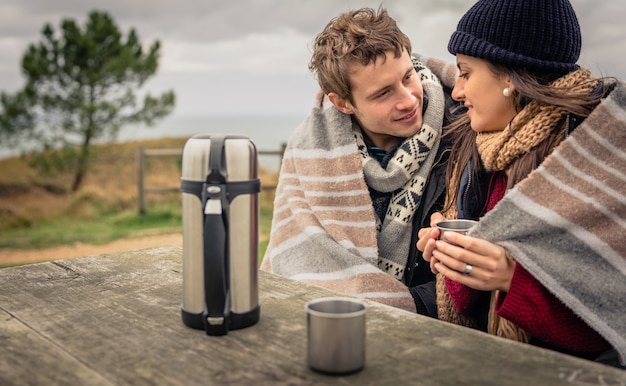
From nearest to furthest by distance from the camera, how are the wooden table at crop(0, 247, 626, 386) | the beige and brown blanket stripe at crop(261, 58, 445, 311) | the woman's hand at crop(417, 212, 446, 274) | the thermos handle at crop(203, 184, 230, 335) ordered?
the wooden table at crop(0, 247, 626, 386) → the thermos handle at crop(203, 184, 230, 335) → the woman's hand at crop(417, 212, 446, 274) → the beige and brown blanket stripe at crop(261, 58, 445, 311)

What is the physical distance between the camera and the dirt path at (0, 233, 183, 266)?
7027mm

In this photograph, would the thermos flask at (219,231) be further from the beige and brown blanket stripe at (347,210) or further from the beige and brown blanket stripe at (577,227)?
the beige and brown blanket stripe at (347,210)

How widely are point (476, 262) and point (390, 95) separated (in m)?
0.82

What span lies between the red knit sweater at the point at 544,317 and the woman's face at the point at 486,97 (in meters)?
0.47

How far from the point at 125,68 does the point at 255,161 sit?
10248 millimetres

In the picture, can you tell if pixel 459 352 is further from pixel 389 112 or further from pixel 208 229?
pixel 389 112

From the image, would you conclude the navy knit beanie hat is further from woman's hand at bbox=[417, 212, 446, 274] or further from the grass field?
the grass field

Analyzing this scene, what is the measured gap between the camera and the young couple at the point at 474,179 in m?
1.56

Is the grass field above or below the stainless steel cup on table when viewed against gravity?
below

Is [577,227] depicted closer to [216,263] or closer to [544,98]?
[544,98]

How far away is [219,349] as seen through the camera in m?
1.26

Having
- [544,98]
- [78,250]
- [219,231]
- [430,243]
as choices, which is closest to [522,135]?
[544,98]

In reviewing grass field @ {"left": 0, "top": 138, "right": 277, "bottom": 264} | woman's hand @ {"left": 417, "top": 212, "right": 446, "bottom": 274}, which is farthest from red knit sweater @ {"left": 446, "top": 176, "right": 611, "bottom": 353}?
grass field @ {"left": 0, "top": 138, "right": 277, "bottom": 264}

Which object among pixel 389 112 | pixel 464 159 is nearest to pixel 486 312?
pixel 464 159
